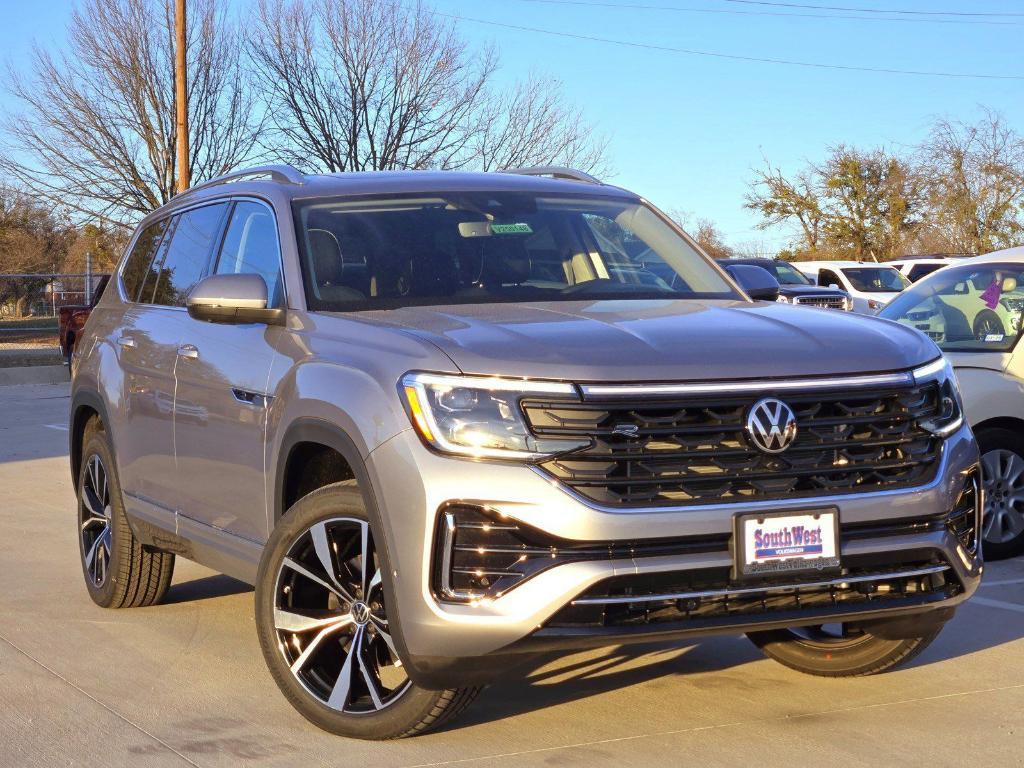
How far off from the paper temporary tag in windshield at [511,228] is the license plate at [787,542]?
1942 mm

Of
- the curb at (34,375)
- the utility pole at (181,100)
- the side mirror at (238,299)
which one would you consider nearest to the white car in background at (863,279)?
the utility pole at (181,100)

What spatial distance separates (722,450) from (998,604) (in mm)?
3122

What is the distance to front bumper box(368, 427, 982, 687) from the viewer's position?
391 cm

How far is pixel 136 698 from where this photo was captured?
5.12 metres

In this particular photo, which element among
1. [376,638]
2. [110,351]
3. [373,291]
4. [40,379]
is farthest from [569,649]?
[40,379]

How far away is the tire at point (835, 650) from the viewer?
16.6 feet

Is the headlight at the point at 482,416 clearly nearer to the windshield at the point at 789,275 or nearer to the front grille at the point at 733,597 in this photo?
the front grille at the point at 733,597

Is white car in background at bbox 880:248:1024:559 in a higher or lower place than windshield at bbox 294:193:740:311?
lower

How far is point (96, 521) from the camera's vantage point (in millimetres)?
6898

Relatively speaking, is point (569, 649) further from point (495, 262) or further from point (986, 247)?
point (986, 247)

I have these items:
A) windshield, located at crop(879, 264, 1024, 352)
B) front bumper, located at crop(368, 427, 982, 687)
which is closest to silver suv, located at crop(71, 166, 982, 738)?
front bumper, located at crop(368, 427, 982, 687)

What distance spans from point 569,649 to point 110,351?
344cm

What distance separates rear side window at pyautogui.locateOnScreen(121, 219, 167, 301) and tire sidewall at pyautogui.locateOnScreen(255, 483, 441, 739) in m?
2.57

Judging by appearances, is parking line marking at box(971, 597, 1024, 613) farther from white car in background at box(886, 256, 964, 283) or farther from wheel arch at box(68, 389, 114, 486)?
white car in background at box(886, 256, 964, 283)
